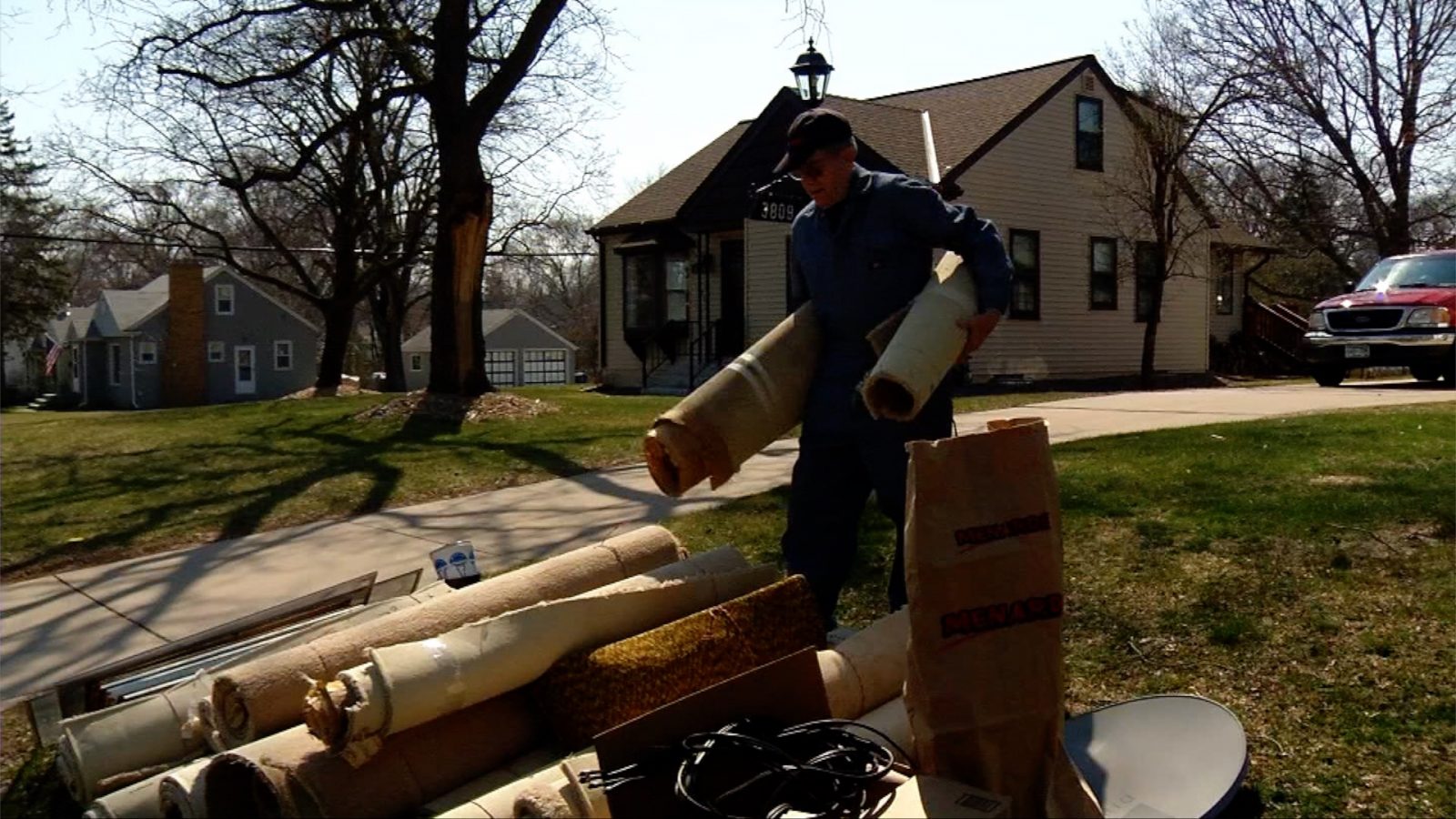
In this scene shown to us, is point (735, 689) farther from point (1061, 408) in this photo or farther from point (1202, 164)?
point (1202, 164)

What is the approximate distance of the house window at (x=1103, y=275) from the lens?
79.7ft

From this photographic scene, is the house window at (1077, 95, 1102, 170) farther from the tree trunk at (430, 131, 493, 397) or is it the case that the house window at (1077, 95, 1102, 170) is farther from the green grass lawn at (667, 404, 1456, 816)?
the green grass lawn at (667, 404, 1456, 816)

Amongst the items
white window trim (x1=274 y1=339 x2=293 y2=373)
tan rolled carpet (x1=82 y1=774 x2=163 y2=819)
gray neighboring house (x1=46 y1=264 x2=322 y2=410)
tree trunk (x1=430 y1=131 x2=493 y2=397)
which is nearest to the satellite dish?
tan rolled carpet (x1=82 y1=774 x2=163 y2=819)

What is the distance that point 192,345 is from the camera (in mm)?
47906

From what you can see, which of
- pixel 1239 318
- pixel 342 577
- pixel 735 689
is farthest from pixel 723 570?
pixel 1239 318

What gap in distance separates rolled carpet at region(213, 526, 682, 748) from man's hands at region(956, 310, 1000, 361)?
1.38 metres

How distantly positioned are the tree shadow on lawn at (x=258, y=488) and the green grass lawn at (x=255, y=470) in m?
0.02

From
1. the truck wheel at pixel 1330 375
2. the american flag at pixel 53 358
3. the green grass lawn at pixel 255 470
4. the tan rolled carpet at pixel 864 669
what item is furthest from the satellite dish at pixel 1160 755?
the american flag at pixel 53 358

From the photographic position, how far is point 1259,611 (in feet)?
14.5

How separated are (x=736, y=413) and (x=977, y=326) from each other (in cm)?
83

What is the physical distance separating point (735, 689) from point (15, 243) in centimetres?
5881

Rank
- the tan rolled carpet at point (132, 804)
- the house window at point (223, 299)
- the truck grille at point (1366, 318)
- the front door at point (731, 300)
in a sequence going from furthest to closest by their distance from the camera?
the house window at point (223, 299) → the front door at point (731, 300) → the truck grille at point (1366, 318) → the tan rolled carpet at point (132, 804)

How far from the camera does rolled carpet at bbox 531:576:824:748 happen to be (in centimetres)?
326

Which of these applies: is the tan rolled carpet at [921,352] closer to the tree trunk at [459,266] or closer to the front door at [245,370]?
the tree trunk at [459,266]
